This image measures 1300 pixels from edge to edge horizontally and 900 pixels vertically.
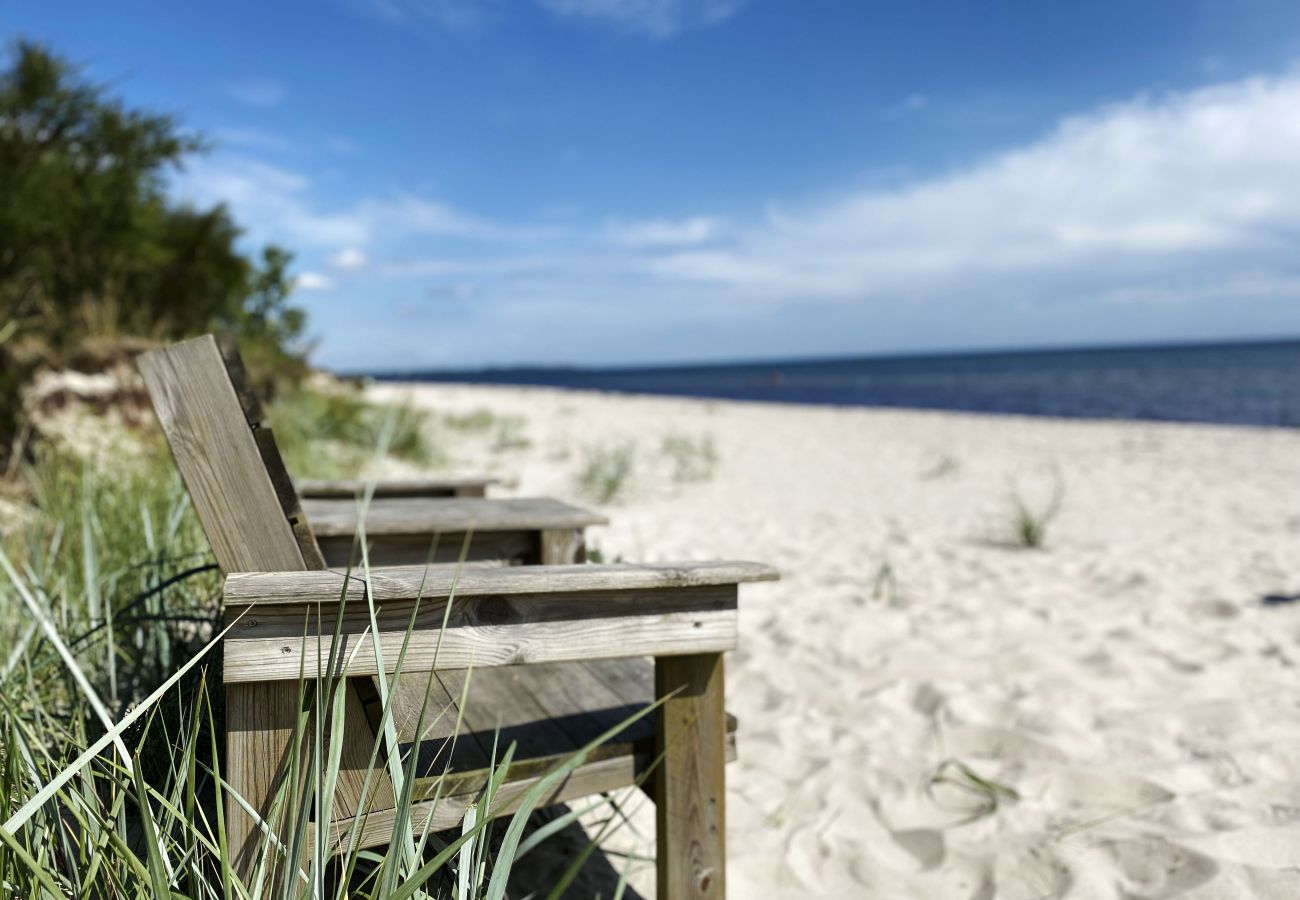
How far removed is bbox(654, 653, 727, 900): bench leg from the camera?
1.53m

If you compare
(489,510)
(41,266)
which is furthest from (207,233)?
(489,510)

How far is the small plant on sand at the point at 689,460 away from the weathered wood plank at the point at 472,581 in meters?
6.02

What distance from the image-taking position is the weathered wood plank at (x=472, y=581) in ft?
3.80

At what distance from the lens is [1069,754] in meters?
2.39

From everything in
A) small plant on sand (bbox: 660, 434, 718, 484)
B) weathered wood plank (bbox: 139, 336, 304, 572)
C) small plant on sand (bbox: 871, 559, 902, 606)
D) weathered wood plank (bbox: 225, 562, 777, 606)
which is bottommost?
small plant on sand (bbox: 871, 559, 902, 606)

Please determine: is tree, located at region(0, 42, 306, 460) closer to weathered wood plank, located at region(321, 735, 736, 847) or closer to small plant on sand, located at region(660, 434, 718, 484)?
small plant on sand, located at region(660, 434, 718, 484)

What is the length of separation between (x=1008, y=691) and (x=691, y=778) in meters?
1.69

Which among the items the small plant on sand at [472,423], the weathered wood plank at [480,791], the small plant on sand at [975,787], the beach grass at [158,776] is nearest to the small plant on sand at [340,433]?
the small plant on sand at [472,423]

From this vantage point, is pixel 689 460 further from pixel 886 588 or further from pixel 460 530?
pixel 460 530

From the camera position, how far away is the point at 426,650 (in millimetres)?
1274

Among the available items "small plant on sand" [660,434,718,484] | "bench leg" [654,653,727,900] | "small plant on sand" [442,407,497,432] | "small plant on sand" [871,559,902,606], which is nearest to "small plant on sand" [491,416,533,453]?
"small plant on sand" [442,407,497,432]

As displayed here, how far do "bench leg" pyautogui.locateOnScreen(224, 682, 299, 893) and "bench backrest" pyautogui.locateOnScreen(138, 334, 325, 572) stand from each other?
26 cm

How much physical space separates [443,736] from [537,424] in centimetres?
1211

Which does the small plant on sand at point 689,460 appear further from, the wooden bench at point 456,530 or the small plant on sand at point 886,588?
the wooden bench at point 456,530
